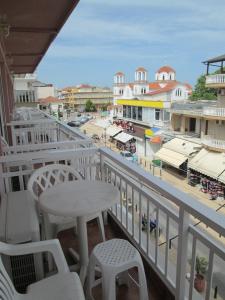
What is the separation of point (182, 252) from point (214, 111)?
14.5 meters

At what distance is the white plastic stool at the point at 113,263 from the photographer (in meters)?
1.25

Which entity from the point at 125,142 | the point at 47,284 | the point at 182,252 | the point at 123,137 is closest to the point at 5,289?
the point at 47,284

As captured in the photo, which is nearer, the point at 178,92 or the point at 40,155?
the point at 40,155

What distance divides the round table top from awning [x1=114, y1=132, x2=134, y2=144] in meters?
21.3

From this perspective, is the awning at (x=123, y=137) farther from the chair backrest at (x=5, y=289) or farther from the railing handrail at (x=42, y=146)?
the chair backrest at (x=5, y=289)

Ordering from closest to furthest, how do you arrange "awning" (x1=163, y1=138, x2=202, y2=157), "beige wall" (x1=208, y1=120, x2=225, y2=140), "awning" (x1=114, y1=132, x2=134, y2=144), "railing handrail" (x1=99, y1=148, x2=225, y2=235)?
"railing handrail" (x1=99, y1=148, x2=225, y2=235) < "beige wall" (x1=208, y1=120, x2=225, y2=140) < "awning" (x1=163, y1=138, x2=202, y2=157) < "awning" (x1=114, y1=132, x2=134, y2=144)

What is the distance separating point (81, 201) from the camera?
1.54 metres

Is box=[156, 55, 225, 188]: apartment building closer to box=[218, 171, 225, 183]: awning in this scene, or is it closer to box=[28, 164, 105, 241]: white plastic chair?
box=[218, 171, 225, 183]: awning

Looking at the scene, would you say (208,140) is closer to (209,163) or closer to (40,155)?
(209,163)

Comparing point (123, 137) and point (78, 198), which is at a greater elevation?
point (78, 198)

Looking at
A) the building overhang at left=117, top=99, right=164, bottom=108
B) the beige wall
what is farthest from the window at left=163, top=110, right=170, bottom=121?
the beige wall

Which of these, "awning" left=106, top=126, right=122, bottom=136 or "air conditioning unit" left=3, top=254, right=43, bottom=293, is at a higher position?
"air conditioning unit" left=3, top=254, right=43, bottom=293

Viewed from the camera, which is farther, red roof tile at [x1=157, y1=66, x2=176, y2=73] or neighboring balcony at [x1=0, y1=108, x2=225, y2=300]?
red roof tile at [x1=157, y1=66, x2=176, y2=73]

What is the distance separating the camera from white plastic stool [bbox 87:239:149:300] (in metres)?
1.25
